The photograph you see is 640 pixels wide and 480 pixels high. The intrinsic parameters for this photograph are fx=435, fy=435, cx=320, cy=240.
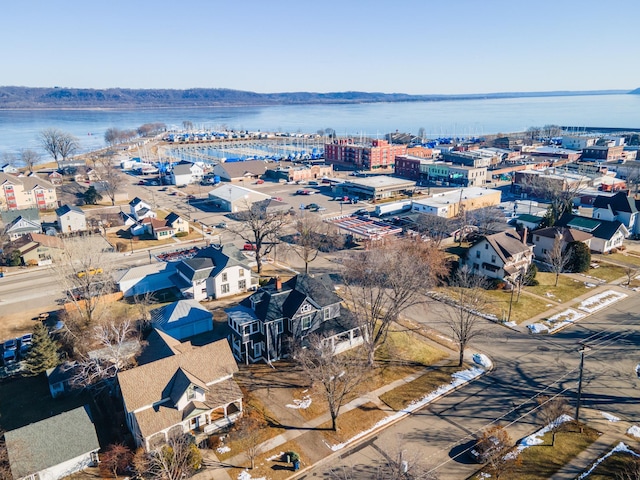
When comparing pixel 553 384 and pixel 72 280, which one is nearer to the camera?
pixel 553 384

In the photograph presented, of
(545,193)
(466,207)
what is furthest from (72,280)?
(545,193)

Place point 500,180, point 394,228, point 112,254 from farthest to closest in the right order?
point 500,180, point 394,228, point 112,254

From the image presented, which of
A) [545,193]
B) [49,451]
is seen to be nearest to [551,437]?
[49,451]

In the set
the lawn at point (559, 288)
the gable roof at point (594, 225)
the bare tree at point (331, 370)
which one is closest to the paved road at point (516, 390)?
the bare tree at point (331, 370)

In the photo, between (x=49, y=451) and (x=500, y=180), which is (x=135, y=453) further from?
(x=500, y=180)

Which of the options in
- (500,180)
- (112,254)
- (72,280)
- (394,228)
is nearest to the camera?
(72,280)

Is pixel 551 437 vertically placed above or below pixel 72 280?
below

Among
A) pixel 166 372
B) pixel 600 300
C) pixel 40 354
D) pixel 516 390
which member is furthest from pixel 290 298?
pixel 600 300
